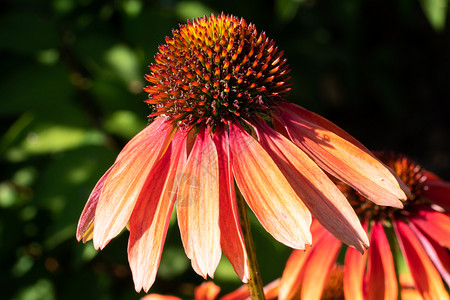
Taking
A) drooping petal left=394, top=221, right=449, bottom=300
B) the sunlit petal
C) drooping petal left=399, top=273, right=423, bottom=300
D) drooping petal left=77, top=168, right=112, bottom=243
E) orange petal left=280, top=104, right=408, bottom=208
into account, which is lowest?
drooping petal left=399, top=273, right=423, bottom=300

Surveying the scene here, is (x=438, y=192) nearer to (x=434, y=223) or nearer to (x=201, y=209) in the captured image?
(x=434, y=223)

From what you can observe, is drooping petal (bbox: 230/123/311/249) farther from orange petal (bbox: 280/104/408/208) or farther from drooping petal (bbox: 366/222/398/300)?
drooping petal (bbox: 366/222/398/300)

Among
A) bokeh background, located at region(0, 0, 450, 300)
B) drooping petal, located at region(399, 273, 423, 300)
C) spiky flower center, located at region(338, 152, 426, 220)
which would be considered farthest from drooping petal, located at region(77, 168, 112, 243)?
bokeh background, located at region(0, 0, 450, 300)

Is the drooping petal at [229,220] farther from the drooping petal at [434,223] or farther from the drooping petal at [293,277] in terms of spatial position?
the drooping petal at [434,223]

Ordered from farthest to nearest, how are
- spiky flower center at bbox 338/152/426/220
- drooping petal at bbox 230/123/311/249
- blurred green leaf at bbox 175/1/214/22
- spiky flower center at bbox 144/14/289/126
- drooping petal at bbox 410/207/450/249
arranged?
blurred green leaf at bbox 175/1/214/22
spiky flower center at bbox 338/152/426/220
drooping petal at bbox 410/207/450/249
spiky flower center at bbox 144/14/289/126
drooping petal at bbox 230/123/311/249

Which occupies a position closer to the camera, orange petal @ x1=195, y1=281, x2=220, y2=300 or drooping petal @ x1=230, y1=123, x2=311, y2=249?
drooping petal @ x1=230, y1=123, x2=311, y2=249

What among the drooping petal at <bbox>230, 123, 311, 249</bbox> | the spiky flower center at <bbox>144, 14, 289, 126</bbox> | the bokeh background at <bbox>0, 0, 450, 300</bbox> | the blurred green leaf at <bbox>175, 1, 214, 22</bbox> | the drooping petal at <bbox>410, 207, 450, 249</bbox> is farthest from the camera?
the blurred green leaf at <bbox>175, 1, 214, 22</bbox>

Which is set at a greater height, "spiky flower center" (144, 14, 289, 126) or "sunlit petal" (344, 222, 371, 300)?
"spiky flower center" (144, 14, 289, 126)
